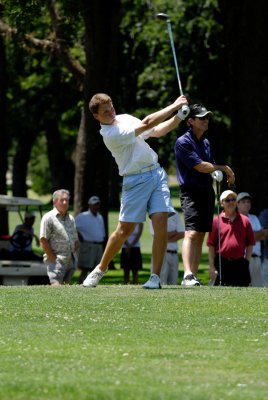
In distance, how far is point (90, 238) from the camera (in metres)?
24.6

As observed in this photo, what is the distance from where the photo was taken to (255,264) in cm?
1828

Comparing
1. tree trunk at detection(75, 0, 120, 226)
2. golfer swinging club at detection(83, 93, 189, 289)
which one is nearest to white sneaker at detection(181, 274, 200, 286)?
golfer swinging club at detection(83, 93, 189, 289)

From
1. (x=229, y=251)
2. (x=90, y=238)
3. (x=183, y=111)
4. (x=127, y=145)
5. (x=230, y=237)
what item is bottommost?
(x=90, y=238)

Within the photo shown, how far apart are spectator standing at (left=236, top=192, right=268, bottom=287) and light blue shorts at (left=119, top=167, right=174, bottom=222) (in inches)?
197

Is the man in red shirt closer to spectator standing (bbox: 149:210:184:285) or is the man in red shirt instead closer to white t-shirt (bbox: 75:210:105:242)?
spectator standing (bbox: 149:210:184:285)

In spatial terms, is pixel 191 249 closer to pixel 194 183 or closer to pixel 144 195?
pixel 194 183

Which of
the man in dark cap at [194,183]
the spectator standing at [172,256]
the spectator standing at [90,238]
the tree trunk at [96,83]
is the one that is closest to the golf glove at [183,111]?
the man in dark cap at [194,183]

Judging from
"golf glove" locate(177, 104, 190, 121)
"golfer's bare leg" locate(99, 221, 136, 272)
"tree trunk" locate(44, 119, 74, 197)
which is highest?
"golf glove" locate(177, 104, 190, 121)

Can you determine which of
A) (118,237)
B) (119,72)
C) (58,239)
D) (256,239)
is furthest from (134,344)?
(119,72)

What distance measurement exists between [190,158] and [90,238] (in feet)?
36.8

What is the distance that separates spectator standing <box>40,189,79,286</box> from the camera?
1770 cm

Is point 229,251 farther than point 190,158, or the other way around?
point 229,251

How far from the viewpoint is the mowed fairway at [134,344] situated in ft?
25.7

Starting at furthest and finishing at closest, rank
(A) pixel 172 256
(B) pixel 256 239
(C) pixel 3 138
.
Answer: (C) pixel 3 138 → (A) pixel 172 256 → (B) pixel 256 239
